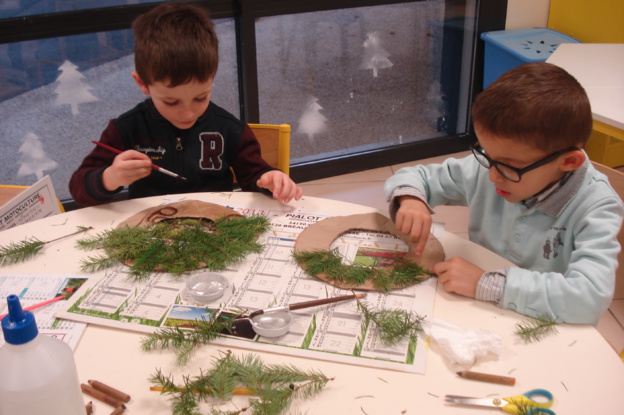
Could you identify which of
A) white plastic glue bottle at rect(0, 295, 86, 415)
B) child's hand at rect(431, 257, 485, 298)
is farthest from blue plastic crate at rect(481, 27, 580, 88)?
white plastic glue bottle at rect(0, 295, 86, 415)

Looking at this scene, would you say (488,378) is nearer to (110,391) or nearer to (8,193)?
(110,391)

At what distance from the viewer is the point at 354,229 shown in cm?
135

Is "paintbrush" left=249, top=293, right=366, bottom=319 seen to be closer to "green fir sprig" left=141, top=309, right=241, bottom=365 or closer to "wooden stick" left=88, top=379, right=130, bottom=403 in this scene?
"green fir sprig" left=141, top=309, right=241, bottom=365

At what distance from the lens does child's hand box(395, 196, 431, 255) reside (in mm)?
1253

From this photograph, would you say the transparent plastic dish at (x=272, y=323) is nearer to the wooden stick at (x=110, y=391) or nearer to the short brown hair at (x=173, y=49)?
the wooden stick at (x=110, y=391)

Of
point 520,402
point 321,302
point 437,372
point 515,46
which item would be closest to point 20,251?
point 321,302

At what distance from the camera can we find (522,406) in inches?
33.9

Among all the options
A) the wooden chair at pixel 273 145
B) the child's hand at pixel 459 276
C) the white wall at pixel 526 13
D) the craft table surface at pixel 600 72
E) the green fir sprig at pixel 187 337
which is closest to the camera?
the green fir sprig at pixel 187 337

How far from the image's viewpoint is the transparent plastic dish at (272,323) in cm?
101

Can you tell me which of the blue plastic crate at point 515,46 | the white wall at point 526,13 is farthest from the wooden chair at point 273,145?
the white wall at point 526,13

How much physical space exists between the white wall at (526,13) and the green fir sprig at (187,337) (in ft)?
9.29

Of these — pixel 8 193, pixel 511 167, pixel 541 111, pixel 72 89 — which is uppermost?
pixel 541 111

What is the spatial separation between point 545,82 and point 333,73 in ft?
7.47

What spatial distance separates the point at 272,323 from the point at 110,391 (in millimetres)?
285
